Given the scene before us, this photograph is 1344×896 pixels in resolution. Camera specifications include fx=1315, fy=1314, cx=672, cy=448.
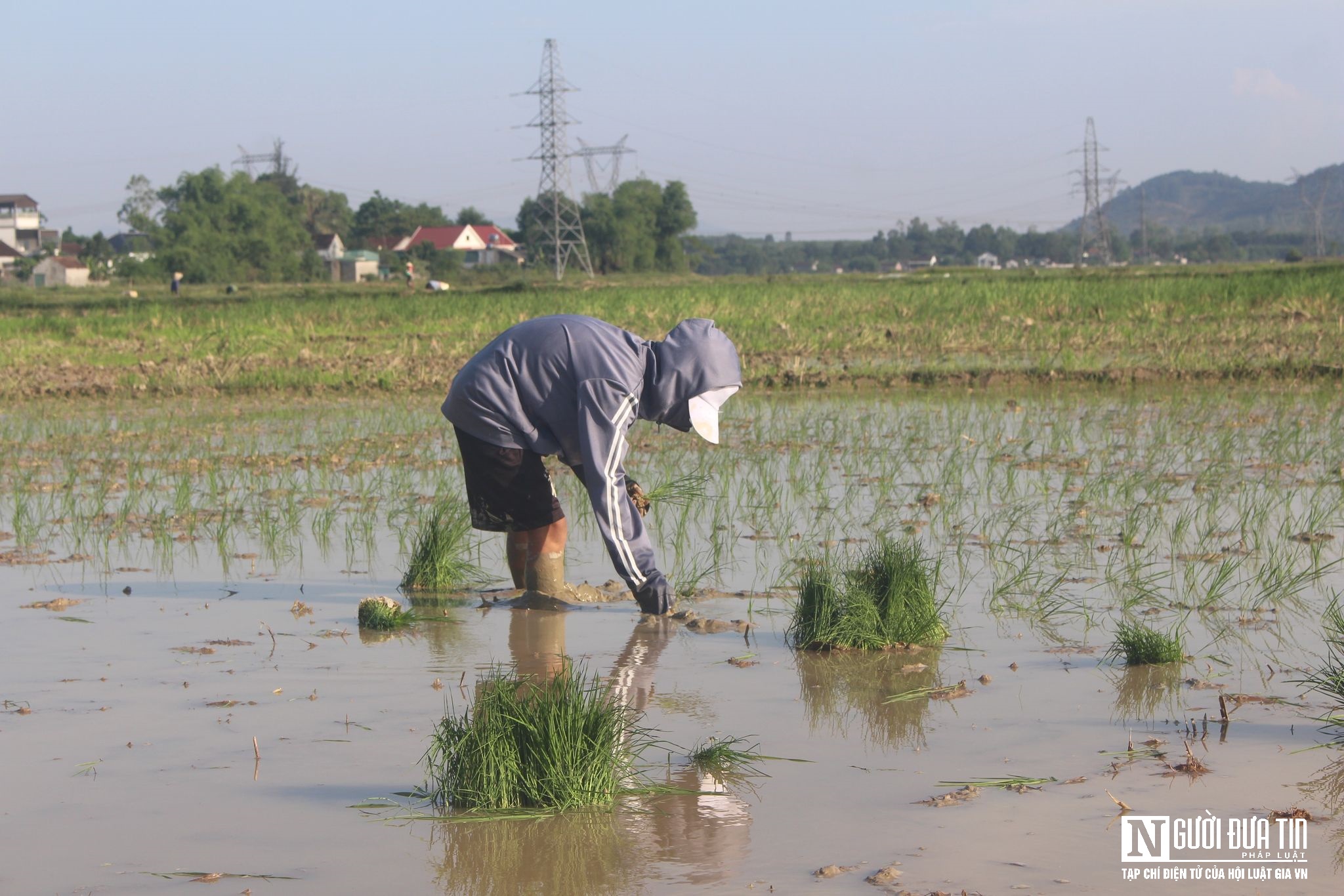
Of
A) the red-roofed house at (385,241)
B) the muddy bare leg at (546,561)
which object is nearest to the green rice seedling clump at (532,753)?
the muddy bare leg at (546,561)

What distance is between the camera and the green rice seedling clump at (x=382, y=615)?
424cm

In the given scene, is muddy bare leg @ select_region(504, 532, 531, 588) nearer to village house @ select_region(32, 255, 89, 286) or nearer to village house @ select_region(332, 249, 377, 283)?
village house @ select_region(332, 249, 377, 283)

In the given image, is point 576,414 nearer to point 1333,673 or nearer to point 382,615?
point 382,615

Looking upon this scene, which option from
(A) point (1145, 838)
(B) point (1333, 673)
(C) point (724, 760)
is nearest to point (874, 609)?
(C) point (724, 760)

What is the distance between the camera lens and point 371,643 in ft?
13.5

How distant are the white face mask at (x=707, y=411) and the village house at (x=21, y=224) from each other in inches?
3698

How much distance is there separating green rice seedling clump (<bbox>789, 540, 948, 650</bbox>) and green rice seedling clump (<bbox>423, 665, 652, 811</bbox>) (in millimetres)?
1292

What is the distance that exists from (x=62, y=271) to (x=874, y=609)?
6854 centimetres

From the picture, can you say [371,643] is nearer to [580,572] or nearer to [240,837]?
[580,572]

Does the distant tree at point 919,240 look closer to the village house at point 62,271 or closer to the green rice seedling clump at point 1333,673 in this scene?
the village house at point 62,271

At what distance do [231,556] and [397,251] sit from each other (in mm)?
69768

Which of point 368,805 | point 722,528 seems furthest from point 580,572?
point 368,805

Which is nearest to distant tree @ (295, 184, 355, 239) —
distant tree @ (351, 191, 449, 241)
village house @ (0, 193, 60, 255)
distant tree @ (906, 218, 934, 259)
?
distant tree @ (351, 191, 449, 241)

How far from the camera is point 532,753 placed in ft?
8.63
